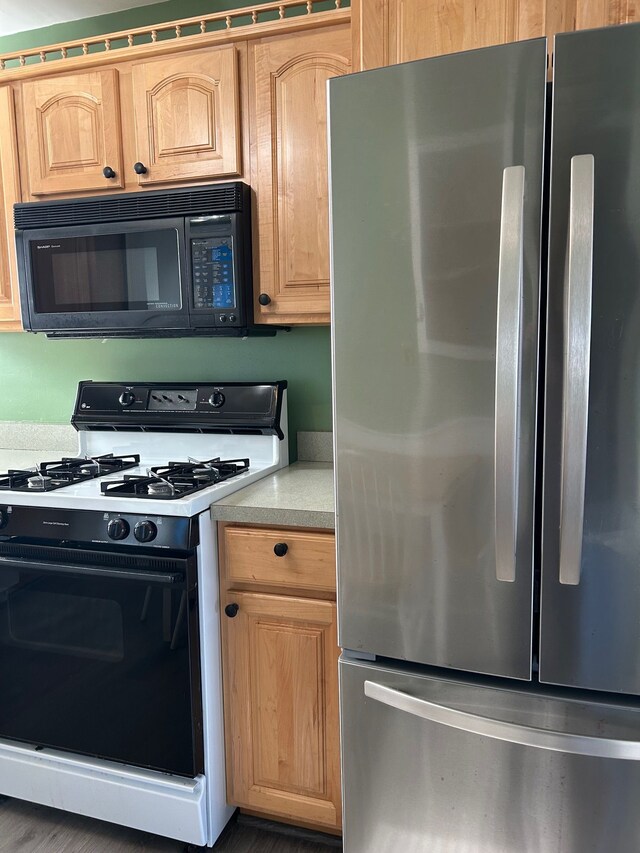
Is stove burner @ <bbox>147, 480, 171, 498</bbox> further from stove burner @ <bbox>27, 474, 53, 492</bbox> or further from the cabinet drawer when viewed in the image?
stove burner @ <bbox>27, 474, 53, 492</bbox>

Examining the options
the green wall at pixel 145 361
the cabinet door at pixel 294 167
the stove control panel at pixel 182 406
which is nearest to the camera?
the cabinet door at pixel 294 167

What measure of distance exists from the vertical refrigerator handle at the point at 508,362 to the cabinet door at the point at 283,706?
64 cm

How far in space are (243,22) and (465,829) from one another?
2310 mm

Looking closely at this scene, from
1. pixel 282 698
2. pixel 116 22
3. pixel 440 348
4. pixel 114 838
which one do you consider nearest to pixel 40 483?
pixel 282 698

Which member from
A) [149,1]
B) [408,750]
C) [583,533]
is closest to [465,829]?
[408,750]

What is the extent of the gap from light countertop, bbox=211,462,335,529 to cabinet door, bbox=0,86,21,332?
1.07m

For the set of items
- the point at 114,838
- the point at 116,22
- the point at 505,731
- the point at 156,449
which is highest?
the point at 116,22

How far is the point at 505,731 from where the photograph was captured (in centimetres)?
113

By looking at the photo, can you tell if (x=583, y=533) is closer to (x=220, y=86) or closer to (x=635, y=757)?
(x=635, y=757)

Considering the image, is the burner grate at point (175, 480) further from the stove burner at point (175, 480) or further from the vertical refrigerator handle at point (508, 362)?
the vertical refrigerator handle at point (508, 362)

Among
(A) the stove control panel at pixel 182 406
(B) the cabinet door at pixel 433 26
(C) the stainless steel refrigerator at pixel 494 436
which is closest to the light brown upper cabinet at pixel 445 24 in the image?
(B) the cabinet door at pixel 433 26

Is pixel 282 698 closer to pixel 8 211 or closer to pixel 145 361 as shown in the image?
pixel 145 361

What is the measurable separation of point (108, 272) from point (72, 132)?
0.46 meters

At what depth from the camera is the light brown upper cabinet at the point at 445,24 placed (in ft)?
4.34
